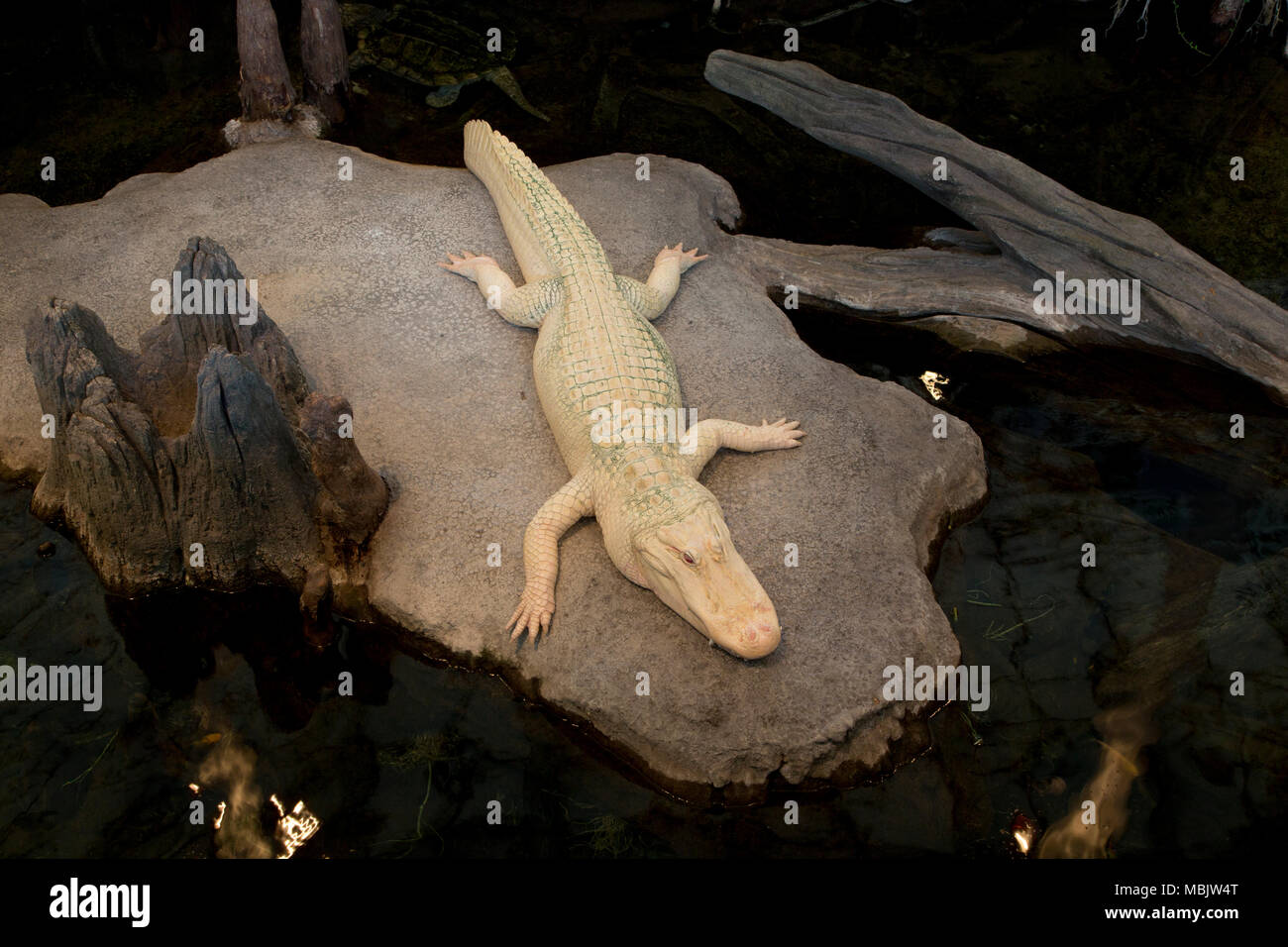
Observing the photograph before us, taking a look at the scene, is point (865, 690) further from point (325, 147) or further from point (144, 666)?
point (325, 147)

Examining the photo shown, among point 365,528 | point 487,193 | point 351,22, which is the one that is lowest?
point 365,528

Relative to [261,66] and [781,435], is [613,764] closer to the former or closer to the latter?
[781,435]

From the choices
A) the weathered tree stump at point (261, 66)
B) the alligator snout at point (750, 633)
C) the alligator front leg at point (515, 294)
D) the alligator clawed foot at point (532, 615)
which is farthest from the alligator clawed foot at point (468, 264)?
the alligator snout at point (750, 633)

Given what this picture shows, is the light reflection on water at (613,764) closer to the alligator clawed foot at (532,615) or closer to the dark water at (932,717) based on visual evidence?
the dark water at (932,717)

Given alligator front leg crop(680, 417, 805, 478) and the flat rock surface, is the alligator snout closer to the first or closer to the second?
the flat rock surface
